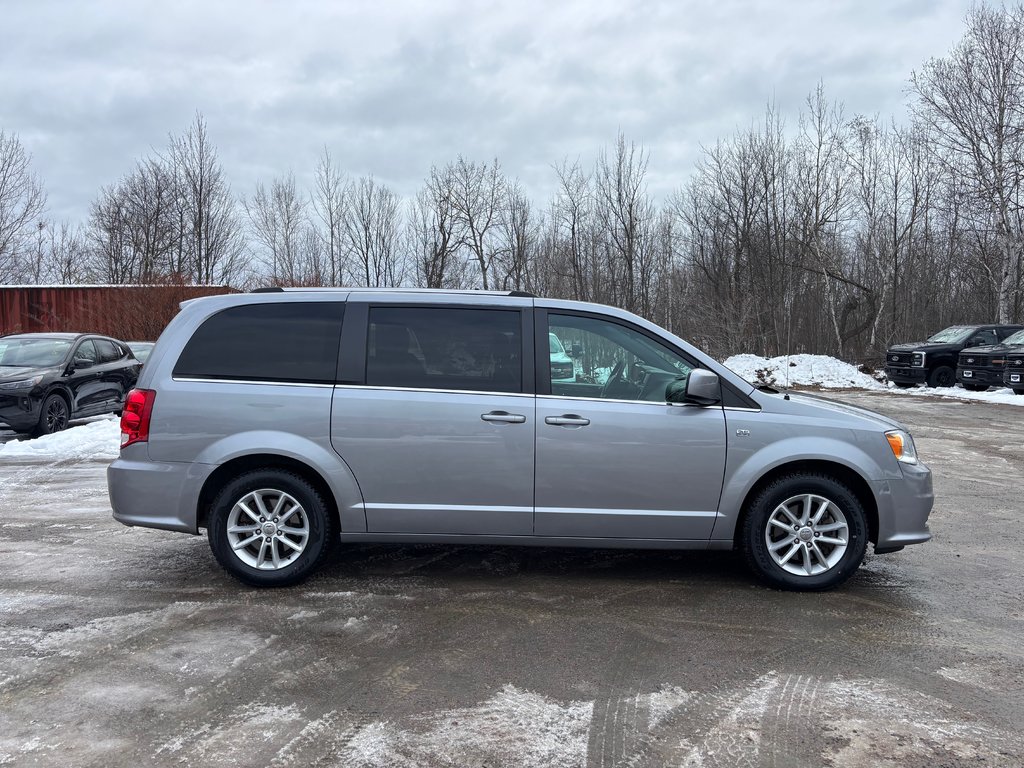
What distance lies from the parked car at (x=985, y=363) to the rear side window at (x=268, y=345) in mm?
20669

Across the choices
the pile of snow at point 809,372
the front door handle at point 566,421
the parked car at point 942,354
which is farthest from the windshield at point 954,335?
the front door handle at point 566,421

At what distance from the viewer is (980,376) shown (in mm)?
20734

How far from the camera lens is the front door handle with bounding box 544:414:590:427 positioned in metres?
4.73

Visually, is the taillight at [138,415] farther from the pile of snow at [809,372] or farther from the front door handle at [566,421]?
the pile of snow at [809,372]

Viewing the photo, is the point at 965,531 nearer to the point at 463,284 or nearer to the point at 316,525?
the point at 316,525

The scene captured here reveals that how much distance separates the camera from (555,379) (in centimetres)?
487

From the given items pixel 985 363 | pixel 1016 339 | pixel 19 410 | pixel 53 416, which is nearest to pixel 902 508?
pixel 19 410

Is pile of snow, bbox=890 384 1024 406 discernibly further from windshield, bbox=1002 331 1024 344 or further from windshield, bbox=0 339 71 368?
windshield, bbox=0 339 71 368

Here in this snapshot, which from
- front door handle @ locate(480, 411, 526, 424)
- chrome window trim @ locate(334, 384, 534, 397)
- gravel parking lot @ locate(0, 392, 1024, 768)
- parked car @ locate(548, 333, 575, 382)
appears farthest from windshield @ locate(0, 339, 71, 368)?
parked car @ locate(548, 333, 575, 382)

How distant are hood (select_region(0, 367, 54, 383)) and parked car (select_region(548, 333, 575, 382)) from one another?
1024cm

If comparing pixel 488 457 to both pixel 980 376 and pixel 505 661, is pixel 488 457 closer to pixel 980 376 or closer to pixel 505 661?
pixel 505 661

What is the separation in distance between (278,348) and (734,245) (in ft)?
97.8

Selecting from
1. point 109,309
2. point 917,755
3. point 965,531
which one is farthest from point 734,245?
point 917,755

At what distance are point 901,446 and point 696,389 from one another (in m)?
1.45
